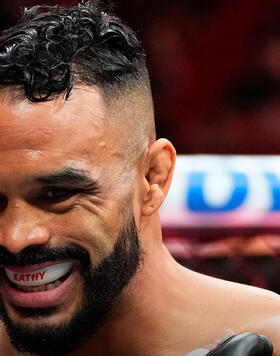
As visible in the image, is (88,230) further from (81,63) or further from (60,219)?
(81,63)

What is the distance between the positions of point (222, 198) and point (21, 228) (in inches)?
31.2

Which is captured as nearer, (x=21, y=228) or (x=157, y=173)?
(x=21, y=228)

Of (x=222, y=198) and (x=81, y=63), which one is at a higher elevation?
(x=81, y=63)

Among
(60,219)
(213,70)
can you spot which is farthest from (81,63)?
(213,70)

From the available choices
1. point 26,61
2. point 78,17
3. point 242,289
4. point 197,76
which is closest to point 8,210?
point 26,61

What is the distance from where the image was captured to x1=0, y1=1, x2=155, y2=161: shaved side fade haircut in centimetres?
134

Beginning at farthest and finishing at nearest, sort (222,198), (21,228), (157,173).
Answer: (222,198) < (157,173) < (21,228)

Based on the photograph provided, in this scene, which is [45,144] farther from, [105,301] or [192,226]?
[192,226]

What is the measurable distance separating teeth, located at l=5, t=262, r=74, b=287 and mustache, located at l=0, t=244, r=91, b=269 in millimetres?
22

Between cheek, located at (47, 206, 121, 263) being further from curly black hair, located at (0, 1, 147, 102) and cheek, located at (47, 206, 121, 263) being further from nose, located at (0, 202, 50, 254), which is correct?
curly black hair, located at (0, 1, 147, 102)

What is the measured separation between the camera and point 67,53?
138cm

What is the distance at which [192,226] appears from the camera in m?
2.07

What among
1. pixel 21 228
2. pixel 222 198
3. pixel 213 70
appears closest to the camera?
pixel 21 228

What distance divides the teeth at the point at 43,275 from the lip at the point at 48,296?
1 centimetres
